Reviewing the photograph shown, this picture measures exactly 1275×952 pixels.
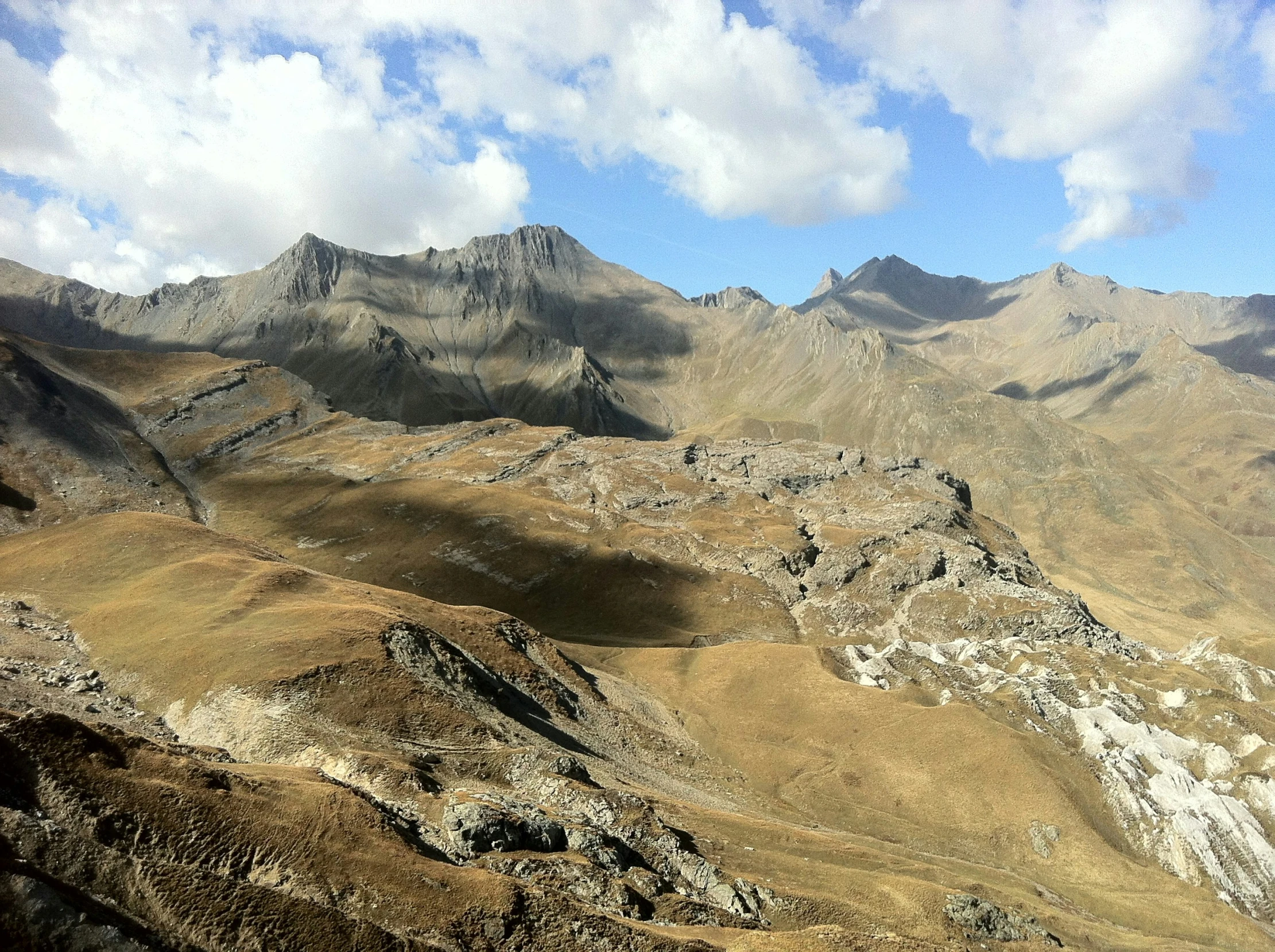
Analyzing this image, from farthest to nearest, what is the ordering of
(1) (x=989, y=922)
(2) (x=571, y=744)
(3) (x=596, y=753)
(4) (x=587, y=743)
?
(4) (x=587, y=743) < (3) (x=596, y=753) < (2) (x=571, y=744) < (1) (x=989, y=922)

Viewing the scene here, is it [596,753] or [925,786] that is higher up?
[925,786]

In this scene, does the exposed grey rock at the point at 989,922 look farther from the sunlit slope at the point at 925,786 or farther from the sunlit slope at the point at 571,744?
the sunlit slope at the point at 925,786

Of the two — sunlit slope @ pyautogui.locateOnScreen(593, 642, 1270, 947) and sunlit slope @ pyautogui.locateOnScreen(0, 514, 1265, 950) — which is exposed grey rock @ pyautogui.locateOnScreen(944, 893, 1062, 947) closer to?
sunlit slope @ pyautogui.locateOnScreen(0, 514, 1265, 950)

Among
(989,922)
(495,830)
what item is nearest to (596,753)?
(495,830)

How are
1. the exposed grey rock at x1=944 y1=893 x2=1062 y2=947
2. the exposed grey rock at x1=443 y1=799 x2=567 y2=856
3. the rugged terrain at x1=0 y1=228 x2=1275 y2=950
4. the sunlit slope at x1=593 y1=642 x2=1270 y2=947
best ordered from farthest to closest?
1. the sunlit slope at x1=593 y1=642 x2=1270 y2=947
2. the exposed grey rock at x1=944 y1=893 x2=1062 y2=947
3. the exposed grey rock at x1=443 y1=799 x2=567 y2=856
4. the rugged terrain at x1=0 y1=228 x2=1275 y2=950

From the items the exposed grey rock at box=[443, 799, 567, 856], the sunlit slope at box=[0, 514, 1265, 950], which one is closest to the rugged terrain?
the exposed grey rock at box=[443, 799, 567, 856]

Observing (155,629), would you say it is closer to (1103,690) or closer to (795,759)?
(795,759)

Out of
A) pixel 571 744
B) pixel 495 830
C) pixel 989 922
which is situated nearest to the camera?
pixel 495 830

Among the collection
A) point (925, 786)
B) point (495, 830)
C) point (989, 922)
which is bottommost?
point (989, 922)

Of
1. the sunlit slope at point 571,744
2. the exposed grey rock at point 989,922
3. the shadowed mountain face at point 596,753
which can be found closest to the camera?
the shadowed mountain face at point 596,753

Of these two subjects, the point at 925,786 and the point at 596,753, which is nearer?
the point at 596,753

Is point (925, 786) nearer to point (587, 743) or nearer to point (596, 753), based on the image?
point (596, 753)

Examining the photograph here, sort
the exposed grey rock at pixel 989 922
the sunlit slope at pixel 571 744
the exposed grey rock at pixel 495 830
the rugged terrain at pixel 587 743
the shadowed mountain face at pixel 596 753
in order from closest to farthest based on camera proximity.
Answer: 1. the shadowed mountain face at pixel 596 753
2. the rugged terrain at pixel 587 743
3. the exposed grey rock at pixel 495 830
4. the sunlit slope at pixel 571 744
5. the exposed grey rock at pixel 989 922

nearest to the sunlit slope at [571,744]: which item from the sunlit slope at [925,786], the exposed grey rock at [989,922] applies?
the sunlit slope at [925,786]
